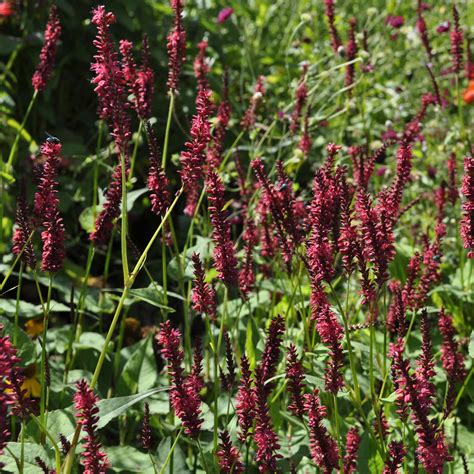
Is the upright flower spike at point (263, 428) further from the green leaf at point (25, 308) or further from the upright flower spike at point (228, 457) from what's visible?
the green leaf at point (25, 308)

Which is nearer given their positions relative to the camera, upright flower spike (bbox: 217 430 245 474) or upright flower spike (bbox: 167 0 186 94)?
upright flower spike (bbox: 217 430 245 474)

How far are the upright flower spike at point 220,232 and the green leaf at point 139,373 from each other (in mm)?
817

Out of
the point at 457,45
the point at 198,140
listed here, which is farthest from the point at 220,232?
the point at 457,45

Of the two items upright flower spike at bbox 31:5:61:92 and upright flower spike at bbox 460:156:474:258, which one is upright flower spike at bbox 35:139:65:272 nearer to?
upright flower spike at bbox 31:5:61:92

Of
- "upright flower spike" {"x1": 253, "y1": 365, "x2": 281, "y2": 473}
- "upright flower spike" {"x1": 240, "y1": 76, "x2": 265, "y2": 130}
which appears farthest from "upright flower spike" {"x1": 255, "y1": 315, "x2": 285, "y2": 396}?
"upright flower spike" {"x1": 240, "y1": 76, "x2": 265, "y2": 130}

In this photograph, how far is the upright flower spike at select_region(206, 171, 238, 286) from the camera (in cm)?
152

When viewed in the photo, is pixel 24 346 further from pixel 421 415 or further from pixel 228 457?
pixel 421 415

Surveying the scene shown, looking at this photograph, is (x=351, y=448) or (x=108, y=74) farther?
(x=351, y=448)

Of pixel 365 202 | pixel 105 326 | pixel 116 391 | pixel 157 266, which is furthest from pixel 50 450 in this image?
pixel 157 266

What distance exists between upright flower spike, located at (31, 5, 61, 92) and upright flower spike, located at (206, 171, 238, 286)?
2.86ft

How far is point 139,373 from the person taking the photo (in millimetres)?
2369

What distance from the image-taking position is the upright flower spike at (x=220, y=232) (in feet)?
5.00

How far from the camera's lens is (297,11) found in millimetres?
5426

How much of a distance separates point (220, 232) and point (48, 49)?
3.17 ft
